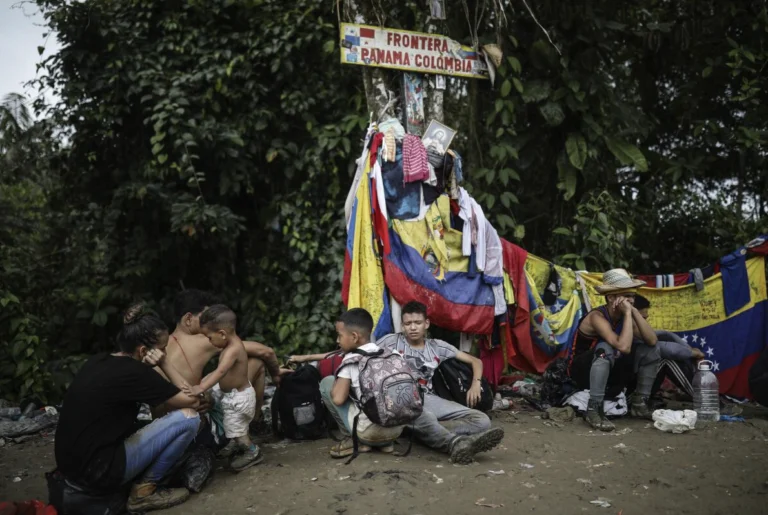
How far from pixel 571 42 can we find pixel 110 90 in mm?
4787

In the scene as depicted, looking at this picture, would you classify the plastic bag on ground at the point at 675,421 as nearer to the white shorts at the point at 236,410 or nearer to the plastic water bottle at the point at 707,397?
the plastic water bottle at the point at 707,397

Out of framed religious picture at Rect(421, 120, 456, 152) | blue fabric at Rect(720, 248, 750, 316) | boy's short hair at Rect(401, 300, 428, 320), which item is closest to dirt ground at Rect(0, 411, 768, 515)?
boy's short hair at Rect(401, 300, 428, 320)

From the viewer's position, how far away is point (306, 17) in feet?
24.8

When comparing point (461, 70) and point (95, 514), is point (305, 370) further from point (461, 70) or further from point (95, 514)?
point (461, 70)

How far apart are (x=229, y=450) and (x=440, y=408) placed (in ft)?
4.43

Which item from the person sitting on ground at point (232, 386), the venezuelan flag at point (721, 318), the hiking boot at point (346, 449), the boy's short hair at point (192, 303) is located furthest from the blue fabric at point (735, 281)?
the boy's short hair at point (192, 303)

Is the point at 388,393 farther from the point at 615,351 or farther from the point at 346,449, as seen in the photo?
the point at 615,351

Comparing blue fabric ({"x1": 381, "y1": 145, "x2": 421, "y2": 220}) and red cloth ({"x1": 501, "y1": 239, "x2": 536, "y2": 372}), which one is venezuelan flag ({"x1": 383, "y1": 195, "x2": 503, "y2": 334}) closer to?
blue fabric ({"x1": 381, "y1": 145, "x2": 421, "y2": 220})

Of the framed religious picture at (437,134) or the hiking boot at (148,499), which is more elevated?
the framed religious picture at (437,134)

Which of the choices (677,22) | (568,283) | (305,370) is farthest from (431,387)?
(677,22)

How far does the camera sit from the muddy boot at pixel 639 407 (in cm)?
543

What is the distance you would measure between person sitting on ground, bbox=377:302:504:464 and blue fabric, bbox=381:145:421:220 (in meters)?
0.99

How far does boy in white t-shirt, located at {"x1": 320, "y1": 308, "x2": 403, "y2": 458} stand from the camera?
436 centimetres

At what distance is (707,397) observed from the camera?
17.6ft
